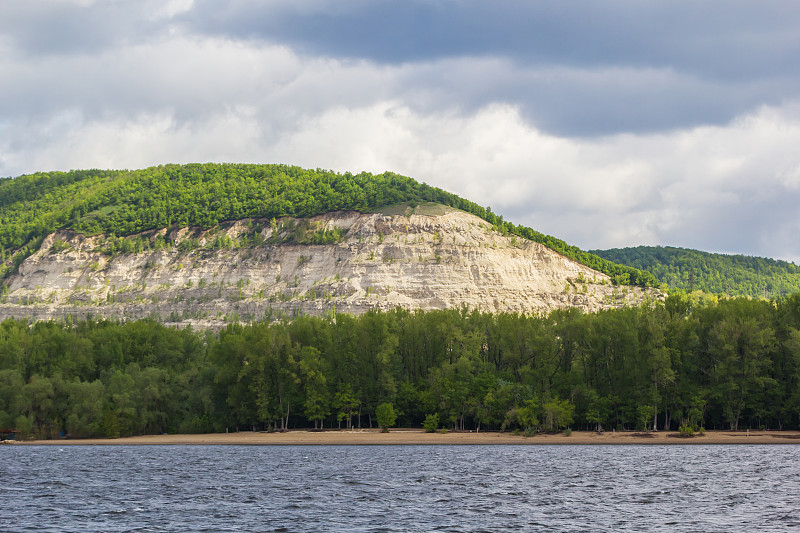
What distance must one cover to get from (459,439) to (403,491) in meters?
41.4

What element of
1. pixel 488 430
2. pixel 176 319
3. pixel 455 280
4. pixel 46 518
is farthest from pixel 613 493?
pixel 176 319

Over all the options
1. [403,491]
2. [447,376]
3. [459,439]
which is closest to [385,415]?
[447,376]

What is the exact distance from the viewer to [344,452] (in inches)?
3317

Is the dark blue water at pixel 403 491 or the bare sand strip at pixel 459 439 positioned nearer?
the dark blue water at pixel 403 491

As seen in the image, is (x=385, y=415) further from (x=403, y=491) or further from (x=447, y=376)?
(x=403, y=491)

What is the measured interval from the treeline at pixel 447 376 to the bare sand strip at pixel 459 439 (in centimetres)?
207

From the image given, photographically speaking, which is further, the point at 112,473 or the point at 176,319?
the point at 176,319

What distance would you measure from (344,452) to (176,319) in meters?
122

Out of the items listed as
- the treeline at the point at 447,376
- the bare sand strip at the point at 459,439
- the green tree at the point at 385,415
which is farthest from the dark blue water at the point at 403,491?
the green tree at the point at 385,415

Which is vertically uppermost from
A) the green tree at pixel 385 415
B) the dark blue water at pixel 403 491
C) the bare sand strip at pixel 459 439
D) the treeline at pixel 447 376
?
the treeline at pixel 447 376

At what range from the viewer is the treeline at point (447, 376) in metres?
95.4

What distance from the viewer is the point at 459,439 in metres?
A: 92.5

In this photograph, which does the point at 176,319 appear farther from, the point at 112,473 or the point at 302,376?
the point at 112,473

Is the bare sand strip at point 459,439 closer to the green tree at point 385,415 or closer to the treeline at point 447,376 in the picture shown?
the green tree at point 385,415
